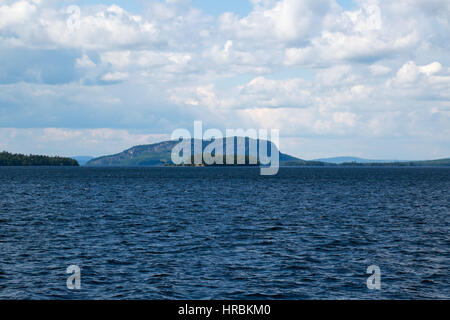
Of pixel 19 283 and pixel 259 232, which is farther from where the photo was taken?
pixel 259 232

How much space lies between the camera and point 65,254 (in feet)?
122

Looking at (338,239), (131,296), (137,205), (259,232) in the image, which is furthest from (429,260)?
(137,205)

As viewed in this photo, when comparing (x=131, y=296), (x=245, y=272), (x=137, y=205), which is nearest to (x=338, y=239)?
(x=245, y=272)

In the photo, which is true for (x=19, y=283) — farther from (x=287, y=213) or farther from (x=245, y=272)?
(x=287, y=213)

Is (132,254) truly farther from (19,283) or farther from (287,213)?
(287,213)

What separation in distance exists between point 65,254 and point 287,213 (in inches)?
1514

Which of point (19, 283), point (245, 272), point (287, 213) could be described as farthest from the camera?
point (287, 213)

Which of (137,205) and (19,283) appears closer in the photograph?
(19,283)

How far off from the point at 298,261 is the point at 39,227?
32.1m
